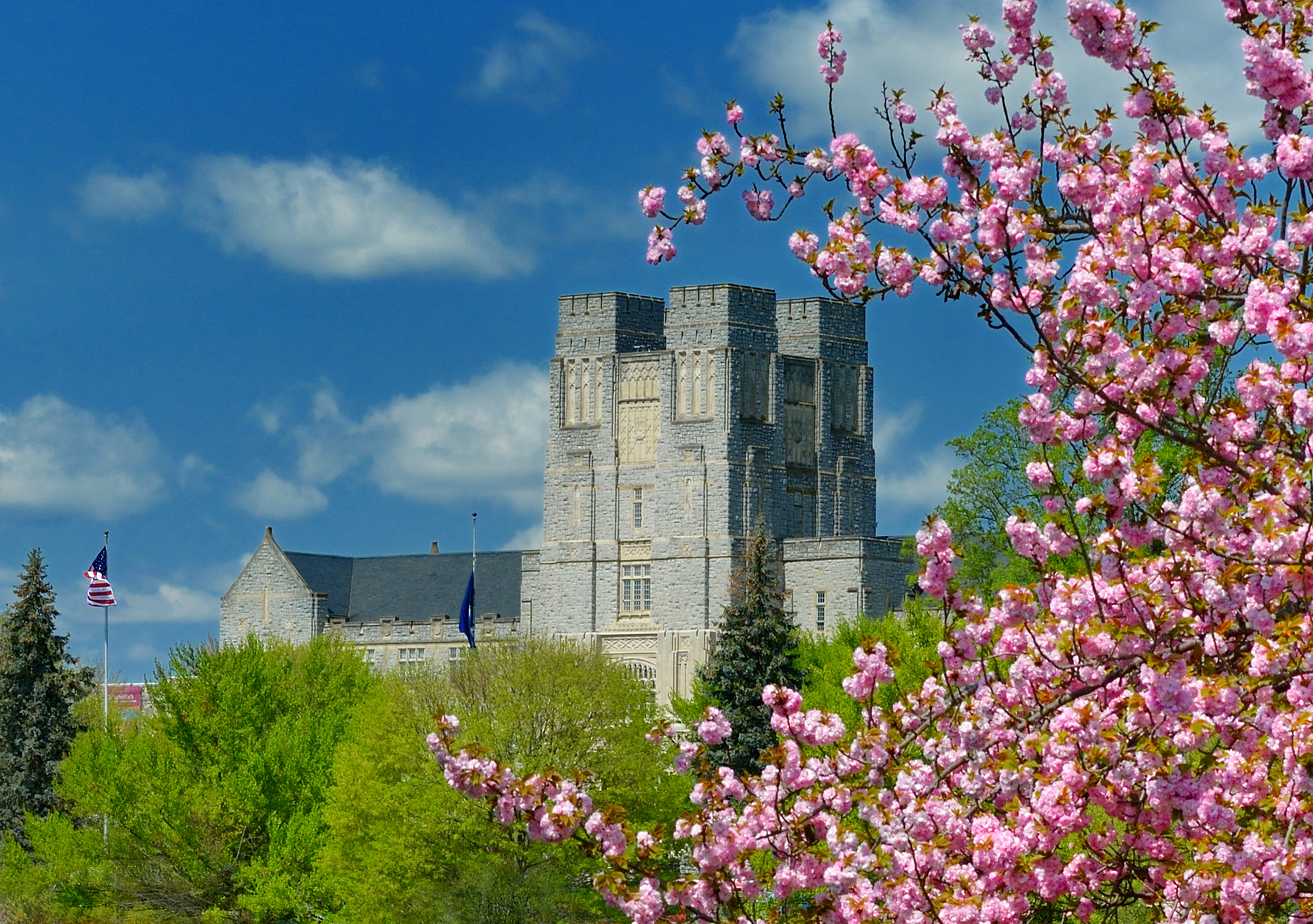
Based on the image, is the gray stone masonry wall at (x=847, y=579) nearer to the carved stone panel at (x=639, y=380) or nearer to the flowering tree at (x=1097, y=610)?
the carved stone panel at (x=639, y=380)

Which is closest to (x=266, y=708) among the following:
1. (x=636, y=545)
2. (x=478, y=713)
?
(x=478, y=713)

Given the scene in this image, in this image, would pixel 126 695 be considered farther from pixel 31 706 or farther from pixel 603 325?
pixel 31 706

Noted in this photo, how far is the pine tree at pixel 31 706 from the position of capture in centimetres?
5122

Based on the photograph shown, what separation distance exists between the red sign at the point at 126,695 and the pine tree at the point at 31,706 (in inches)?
690

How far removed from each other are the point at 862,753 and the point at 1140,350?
7.99 feet

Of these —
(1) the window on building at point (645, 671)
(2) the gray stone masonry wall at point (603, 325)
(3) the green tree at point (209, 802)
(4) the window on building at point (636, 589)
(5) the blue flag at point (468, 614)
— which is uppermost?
(2) the gray stone masonry wall at point (603, 325)

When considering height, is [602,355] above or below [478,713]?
above

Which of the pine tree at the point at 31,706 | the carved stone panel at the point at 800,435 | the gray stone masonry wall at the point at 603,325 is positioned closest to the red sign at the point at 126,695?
the pine tree at the point at 31,706

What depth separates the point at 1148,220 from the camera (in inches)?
355

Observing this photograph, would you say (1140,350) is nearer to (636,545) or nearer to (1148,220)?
(1148,220)

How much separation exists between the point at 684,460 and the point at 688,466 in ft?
1.08

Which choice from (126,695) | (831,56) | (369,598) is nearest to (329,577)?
(369,598)

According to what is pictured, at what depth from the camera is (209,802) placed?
3866 centimetres

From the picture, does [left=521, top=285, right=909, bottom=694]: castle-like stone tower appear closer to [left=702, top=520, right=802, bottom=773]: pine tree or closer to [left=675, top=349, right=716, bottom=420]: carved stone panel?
[left=675, top=349, right=716, bottom=420]: carved stone panel
